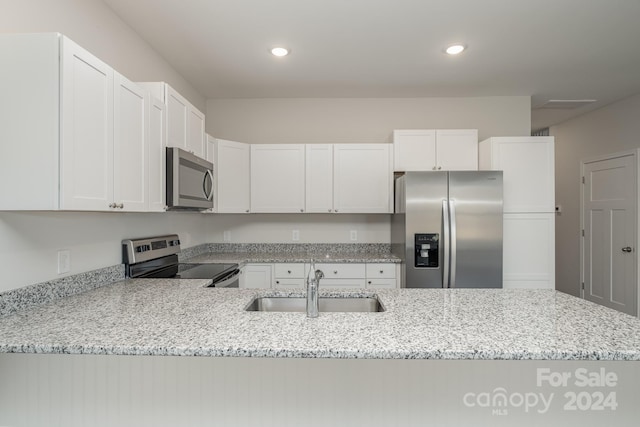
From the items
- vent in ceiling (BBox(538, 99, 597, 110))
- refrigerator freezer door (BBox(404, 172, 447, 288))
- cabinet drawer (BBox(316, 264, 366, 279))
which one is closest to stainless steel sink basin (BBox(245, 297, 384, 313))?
refrigerator freezer door (BBox(404, 172, 447, 288))

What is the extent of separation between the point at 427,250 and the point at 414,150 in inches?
42.4

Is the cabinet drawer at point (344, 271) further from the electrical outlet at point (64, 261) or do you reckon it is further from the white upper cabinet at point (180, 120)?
the electrical outlet at point (64, 261)

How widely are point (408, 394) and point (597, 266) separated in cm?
448

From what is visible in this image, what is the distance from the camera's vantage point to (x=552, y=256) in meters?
3.22

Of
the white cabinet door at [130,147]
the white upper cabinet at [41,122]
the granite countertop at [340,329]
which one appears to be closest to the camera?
the granite countertop at [340,329]

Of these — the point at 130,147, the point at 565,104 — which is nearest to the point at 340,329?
the point at 130,147

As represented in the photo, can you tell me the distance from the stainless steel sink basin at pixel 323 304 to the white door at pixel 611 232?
3.89 meters

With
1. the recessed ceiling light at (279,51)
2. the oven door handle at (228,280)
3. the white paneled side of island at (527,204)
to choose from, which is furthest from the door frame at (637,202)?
the oven door handle at (228,280)

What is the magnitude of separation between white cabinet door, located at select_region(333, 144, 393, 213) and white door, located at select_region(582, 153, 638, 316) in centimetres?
284

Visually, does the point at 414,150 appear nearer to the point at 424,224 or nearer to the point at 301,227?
the point at 424,224

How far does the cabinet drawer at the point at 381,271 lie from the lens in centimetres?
323

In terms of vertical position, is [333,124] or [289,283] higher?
[333,124]

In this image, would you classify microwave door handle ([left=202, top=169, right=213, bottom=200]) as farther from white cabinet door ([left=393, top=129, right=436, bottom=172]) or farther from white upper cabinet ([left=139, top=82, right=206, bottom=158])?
white cabinet door ([left=393, top=129, right=436, bottom=172])

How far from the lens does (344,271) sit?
327 centimetres
